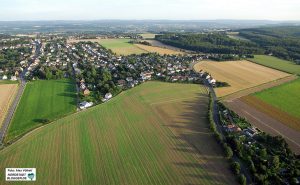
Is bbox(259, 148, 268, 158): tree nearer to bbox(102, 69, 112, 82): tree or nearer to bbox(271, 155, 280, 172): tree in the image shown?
bbox(271, 155, 280, 172): tree

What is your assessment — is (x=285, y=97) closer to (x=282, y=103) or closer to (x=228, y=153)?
(x=282, y=103)

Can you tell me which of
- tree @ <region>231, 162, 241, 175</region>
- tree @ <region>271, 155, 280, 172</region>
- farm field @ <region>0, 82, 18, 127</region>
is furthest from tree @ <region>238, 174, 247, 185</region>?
farm field @ <region>0, 82, 18, 127</region>

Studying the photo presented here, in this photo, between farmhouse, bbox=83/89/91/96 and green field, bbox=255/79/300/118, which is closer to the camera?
green field, bbox=255/79/300/118

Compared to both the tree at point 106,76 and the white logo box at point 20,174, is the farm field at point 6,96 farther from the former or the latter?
the tree at point 106,76

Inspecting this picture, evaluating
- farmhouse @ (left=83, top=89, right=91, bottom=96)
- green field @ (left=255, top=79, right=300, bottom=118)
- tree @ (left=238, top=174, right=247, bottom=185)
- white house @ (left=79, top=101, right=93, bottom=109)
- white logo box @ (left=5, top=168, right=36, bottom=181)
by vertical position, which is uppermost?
farmhouse @ (left=83, top=89, right=91, bottom=96)

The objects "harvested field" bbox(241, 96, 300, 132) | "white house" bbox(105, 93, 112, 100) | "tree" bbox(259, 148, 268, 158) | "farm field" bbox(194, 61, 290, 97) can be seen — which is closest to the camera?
"tree" bbox(259, 148, 268, 158)

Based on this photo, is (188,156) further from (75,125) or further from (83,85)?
(83,85)

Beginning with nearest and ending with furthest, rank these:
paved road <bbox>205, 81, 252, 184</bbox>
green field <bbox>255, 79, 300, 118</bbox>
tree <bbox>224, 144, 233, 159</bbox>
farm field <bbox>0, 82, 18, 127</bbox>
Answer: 1. paved road <bbox>205, 81, 252, 184</bbox>
2. tree <bbox>224, 144, 233, 159</bbox>
3. farm field <bbox>0, 82, 18, 127</bbox>
4. green field <bbox>255, 79, 300, 118</bbox>
